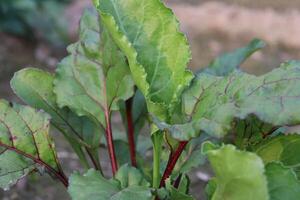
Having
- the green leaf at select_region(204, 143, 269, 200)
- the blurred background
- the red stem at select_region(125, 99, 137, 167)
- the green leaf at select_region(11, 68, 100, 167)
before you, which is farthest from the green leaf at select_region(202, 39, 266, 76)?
the blurred background

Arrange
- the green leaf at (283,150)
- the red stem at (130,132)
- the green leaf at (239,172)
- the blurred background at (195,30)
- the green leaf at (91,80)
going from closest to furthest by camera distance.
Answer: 1. the green leaf at (239,172)
2. the green leaf at (283,150)
3. the green leaf at (91,80)
4. the red stem at (130,132)
5. the blurred background at (195,30)

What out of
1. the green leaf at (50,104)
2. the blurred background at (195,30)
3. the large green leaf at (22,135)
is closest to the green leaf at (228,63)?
the green leaf at (50,104)

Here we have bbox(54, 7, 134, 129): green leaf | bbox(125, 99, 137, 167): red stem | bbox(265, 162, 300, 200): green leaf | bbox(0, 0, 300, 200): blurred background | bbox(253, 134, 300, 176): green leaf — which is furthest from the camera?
bbox(0, 0, 300, 200): blurred background

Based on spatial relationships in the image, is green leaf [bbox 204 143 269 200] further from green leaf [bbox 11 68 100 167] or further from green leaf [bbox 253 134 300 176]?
green leaf [bbox 11 68 100 167]

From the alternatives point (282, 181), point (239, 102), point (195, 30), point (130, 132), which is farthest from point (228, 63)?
point (195, 30)

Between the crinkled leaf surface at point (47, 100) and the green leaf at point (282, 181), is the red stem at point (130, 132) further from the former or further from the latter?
the green leaf at point (282, 181)

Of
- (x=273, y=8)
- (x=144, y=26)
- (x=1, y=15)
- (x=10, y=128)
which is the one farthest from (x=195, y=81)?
(x=273, y=8)
